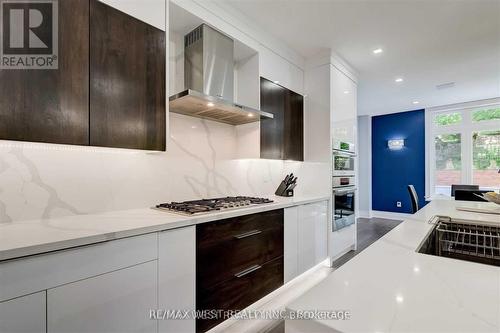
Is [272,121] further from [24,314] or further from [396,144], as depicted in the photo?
[396,144]

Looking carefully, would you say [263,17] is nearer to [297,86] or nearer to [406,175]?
[297,86]

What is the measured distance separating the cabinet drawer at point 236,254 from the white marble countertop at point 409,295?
3.41 feet

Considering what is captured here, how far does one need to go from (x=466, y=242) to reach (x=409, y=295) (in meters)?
0.98

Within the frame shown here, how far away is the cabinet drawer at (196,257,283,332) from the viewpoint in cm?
152

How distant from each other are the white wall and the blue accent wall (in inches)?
5.2

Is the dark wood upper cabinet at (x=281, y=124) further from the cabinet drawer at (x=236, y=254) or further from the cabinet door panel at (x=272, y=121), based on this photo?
the cabinet drawer at (x=236, y=254)

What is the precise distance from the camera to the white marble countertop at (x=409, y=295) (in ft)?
1.42

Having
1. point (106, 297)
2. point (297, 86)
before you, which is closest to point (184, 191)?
point (106, 297)

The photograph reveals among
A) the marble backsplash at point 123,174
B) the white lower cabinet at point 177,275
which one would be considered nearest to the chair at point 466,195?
the marble backsplash at point 123,174

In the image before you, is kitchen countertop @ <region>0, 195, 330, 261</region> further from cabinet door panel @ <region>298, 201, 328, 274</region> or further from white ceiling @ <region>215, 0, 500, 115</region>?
white ceiling @ <region>215, 0, 500, 115</region>

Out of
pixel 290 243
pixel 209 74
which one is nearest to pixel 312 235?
pixel 290 243

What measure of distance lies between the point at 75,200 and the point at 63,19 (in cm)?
103

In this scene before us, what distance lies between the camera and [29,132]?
1.13 meters

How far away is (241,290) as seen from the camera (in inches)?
68.7
